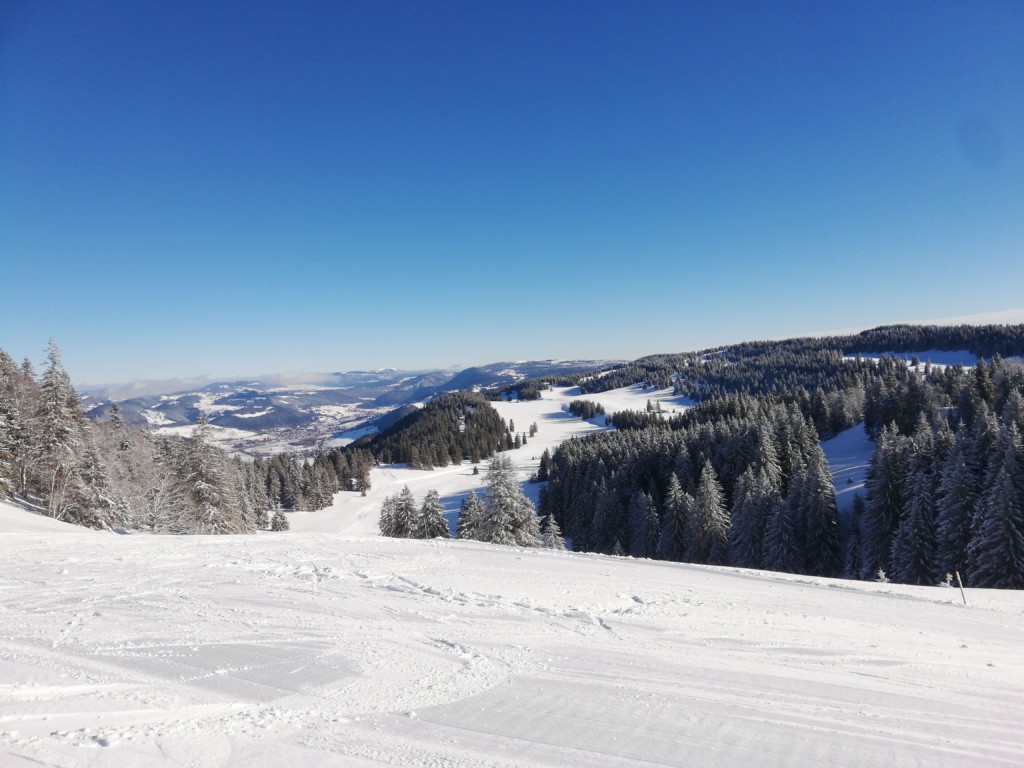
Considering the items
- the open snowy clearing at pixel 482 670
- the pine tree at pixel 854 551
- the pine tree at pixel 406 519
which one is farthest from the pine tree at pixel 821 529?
the pine tree at pixel 406 519

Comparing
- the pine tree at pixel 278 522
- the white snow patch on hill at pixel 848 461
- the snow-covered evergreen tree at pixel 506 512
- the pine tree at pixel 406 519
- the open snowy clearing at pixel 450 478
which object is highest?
the snow-covered evergreen tree at pixel 506 512

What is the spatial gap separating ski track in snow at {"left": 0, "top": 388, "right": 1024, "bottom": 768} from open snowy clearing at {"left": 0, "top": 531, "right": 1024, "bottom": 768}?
4cm

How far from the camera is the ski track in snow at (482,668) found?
4.84 metres

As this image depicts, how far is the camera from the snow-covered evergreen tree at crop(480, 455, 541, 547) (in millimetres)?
29094

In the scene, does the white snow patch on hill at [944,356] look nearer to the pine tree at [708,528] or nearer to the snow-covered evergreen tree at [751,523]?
the snow-covered evergreen tree at [751,523]

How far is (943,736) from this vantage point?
17.4ft

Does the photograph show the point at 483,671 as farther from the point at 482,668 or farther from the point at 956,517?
the point at 956,517

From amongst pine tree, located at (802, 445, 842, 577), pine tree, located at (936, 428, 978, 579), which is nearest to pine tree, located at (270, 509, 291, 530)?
pine tree, located at (802, 445, 842, 577)

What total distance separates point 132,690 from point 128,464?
146ft

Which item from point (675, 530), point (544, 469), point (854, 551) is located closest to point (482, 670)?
point (675, 530)

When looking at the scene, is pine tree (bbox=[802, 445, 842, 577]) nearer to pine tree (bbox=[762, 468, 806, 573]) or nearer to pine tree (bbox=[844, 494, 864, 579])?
pine tree (bbox=[844, 494, 864, 579])

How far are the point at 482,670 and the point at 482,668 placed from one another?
0.06 meters

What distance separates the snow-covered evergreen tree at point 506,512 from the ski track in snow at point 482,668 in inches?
668

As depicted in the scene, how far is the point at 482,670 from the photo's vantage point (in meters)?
6.66
